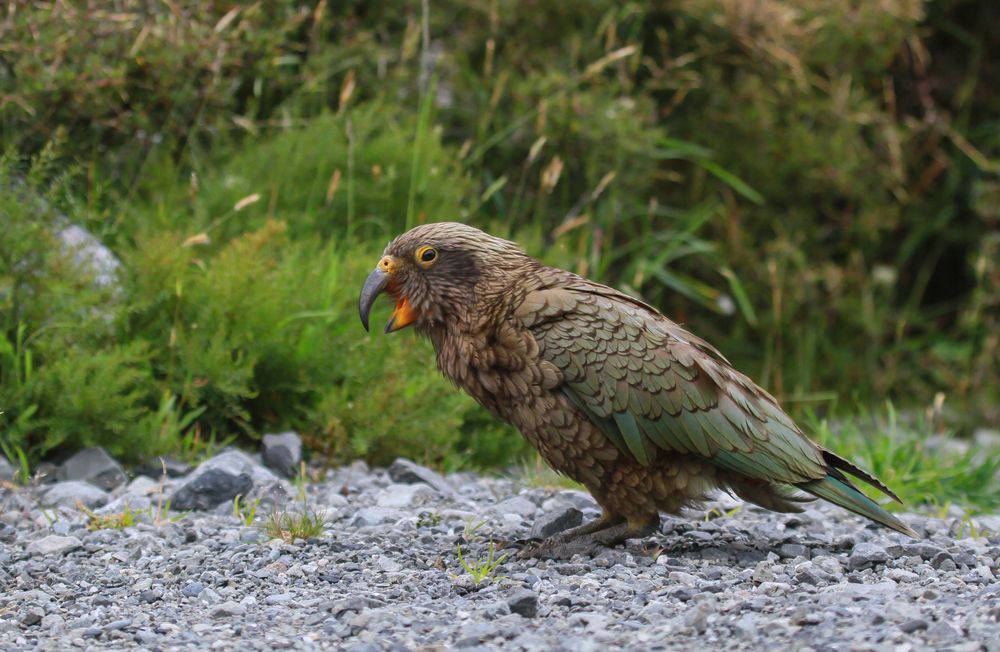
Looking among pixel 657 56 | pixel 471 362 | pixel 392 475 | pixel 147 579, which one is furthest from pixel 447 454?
pixel 657 56

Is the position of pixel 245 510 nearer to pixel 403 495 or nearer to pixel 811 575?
pixel 403 495

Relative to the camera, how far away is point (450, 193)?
19.6 ft

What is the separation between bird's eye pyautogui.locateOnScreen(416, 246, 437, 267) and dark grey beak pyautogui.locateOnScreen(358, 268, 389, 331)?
0.41 ft

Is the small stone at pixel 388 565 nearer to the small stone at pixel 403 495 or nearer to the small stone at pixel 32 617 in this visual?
the small stone at pixel 403 495

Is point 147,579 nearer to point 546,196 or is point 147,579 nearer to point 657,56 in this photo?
point 546,196

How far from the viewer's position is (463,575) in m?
3.44

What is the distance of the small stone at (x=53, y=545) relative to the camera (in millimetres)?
3633

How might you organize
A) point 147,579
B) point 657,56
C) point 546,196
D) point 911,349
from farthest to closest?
point 911,349 → point 657,56 → point 546,196 → point 147,579

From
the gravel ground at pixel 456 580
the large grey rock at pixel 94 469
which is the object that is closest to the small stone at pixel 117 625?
the gravel ground at pixel 456 580

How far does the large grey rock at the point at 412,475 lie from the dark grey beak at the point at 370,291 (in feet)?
3.12

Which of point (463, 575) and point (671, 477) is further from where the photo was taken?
point (671, 477)

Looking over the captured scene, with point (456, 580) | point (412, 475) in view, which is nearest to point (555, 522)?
point (456, 580)

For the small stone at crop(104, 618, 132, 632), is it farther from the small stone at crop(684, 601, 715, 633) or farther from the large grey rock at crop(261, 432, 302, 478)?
the large grey rock at crop(261, 432, 302, 478)

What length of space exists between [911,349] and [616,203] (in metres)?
2.48
